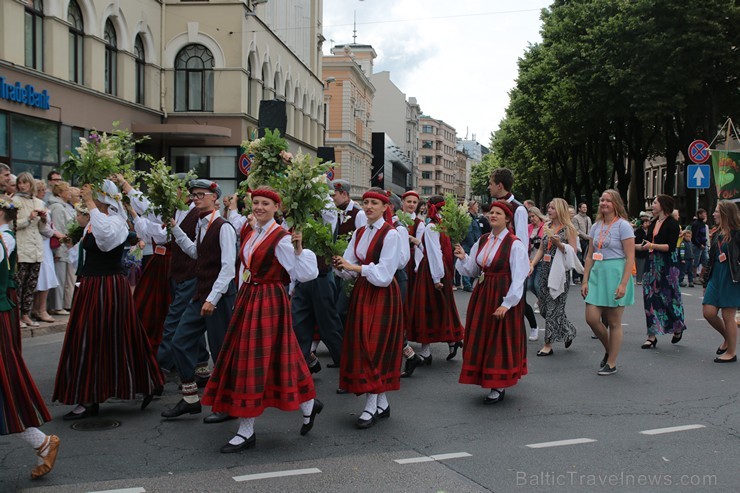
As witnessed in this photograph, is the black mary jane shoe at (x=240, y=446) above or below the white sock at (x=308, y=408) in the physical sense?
below

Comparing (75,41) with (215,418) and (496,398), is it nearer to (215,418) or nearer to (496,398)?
(215,418)

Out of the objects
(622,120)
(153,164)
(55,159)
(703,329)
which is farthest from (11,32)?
(622,120)

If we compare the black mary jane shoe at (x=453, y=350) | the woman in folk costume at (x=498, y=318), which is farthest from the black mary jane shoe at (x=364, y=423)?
the black mary jane shoe at (x=453, y=350)

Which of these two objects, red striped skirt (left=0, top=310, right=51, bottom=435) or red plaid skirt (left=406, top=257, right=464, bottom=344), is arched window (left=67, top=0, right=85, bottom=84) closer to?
red plaid skirt (left=406, top=257, right=464, bottom=344)

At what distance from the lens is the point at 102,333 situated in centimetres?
661

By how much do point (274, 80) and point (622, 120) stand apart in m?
16.2

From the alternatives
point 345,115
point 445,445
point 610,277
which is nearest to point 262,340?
point 445,445

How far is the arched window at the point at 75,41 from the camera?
21953mm

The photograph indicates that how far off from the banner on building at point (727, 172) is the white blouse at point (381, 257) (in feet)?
58.9

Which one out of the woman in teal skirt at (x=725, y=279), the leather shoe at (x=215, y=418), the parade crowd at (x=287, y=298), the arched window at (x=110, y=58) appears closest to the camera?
the parade crowd at (x=287, y=298)

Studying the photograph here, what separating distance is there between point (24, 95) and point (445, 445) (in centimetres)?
1706

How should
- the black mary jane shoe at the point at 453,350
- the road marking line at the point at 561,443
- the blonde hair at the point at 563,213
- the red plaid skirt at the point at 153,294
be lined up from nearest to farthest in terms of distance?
1. the road marking line at the point at 561,443
2. the red plaid skirt at the point at 153,294
3. the black mary jane shoe at the point at 453,350
4. the blonde hair at the point at 563,213

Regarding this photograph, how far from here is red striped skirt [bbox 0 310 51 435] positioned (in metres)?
4.92

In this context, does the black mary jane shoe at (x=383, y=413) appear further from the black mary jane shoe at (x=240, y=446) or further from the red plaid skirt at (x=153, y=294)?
the red plaid skirt at (x=153, y=294)
